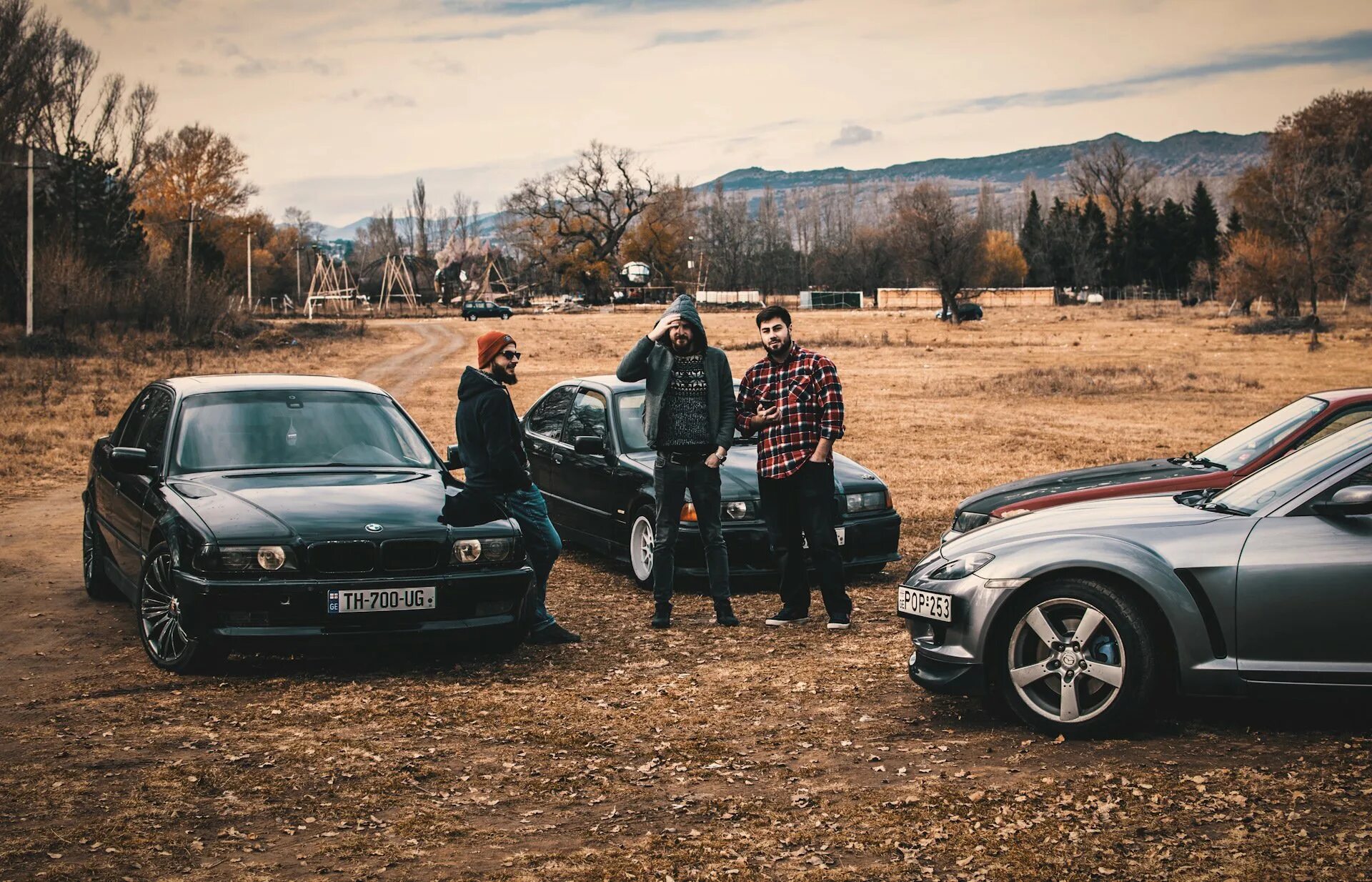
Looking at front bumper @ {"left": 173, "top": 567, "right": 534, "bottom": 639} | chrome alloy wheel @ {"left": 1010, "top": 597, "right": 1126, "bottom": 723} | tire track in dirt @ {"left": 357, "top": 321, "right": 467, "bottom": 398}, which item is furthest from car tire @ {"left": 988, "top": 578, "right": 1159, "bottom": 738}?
tire track in dirt @ {"left": 357, "top": 321, "right": 467, "bottom": 398}

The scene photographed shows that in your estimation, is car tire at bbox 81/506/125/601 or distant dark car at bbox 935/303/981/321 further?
distant dark car at bbox 935/303/981/321

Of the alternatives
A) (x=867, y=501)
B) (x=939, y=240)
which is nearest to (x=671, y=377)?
(x=867, y=501)

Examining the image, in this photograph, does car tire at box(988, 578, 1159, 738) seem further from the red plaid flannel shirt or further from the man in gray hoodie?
the man in gray hoodie

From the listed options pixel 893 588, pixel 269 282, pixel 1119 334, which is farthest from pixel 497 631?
pixel 269 282

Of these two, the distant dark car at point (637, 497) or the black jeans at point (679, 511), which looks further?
the distant dark car at point (637, 497)

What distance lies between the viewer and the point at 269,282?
118m

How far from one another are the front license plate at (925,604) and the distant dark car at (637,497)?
3048 mm

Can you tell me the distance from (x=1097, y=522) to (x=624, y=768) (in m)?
2.34

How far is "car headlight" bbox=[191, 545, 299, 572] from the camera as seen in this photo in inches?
258

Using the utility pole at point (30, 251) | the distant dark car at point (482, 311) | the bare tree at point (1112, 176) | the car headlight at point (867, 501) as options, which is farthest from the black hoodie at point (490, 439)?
the bare tree at point (1112, 176)

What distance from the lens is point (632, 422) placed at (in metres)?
10.4

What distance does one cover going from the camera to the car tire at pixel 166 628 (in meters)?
6.71

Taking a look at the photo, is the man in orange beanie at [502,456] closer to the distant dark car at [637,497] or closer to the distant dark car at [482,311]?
the distant dark car at [637,497]

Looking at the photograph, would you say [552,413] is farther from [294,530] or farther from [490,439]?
[294,530]
